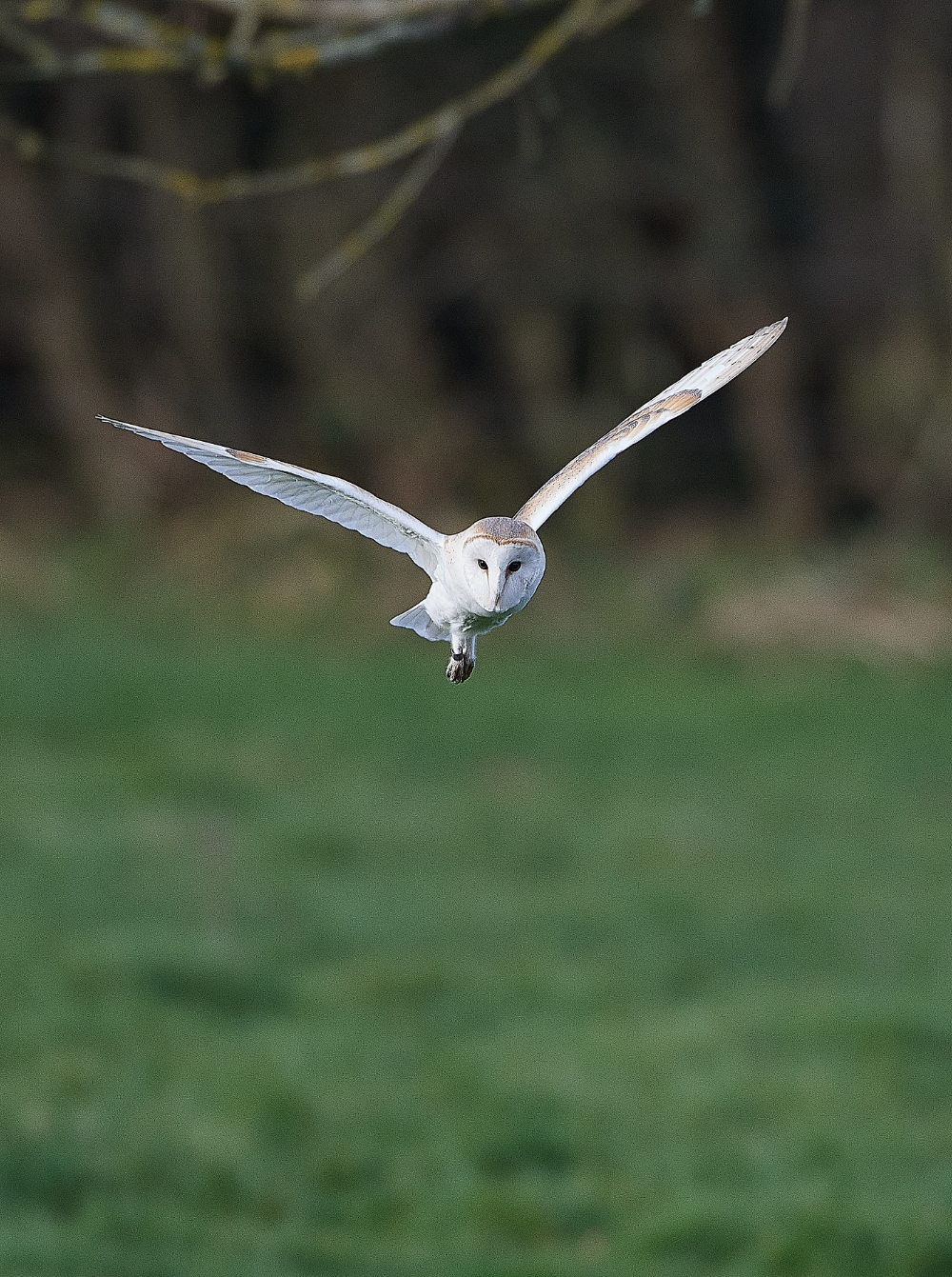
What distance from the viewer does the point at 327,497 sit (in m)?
1.63

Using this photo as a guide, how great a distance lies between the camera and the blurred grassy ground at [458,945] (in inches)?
312

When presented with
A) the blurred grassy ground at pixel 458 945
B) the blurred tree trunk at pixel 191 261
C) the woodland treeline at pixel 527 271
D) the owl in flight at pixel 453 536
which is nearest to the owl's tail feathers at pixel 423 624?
the owl in flight at pixel 453 536

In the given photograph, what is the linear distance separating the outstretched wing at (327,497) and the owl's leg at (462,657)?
6cm

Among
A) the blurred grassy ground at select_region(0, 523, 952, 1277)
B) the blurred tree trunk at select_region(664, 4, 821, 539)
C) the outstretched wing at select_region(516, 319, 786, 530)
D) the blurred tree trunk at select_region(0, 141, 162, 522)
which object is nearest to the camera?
the outstretched wing at select_region(516, 319, 786, 530)

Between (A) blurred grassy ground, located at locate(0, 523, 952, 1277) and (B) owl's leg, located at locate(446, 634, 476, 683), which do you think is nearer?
(B) owl's leg, located at locate(446, 634, 476, 683)

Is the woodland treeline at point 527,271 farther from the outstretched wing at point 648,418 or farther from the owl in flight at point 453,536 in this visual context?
the owl in flight at point 453,536

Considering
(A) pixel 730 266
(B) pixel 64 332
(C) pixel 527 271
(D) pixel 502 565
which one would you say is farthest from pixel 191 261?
(D) pixel 502 565

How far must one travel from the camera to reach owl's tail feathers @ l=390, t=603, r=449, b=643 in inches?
67.2

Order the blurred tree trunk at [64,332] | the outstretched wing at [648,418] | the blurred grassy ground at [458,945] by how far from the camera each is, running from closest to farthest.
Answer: the outstretched wing at [648,418] < the blurred grassy ground at [458,945] < the blurred tree trunk at [64,332]

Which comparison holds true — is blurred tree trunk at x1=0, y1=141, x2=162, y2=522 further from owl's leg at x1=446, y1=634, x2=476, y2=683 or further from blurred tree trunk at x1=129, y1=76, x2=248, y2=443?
owl's leg at x1=446, y1=634, x2=476, y2=683

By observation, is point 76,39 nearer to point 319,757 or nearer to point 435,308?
point 435,308

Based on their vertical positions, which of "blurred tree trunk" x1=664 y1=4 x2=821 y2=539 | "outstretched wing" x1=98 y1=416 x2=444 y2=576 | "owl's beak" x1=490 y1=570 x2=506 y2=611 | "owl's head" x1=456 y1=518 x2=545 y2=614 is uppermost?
"blurred tree trunk" x1=664 y1=4 x2=821 y2=539

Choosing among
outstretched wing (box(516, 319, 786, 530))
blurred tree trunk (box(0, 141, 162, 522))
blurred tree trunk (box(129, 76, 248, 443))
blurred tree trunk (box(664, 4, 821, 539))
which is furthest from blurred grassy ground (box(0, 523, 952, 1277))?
outstretched wing (box(516, 319, 786, 530))

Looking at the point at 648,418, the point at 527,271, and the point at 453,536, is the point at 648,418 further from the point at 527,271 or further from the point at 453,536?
the point at 527,271
